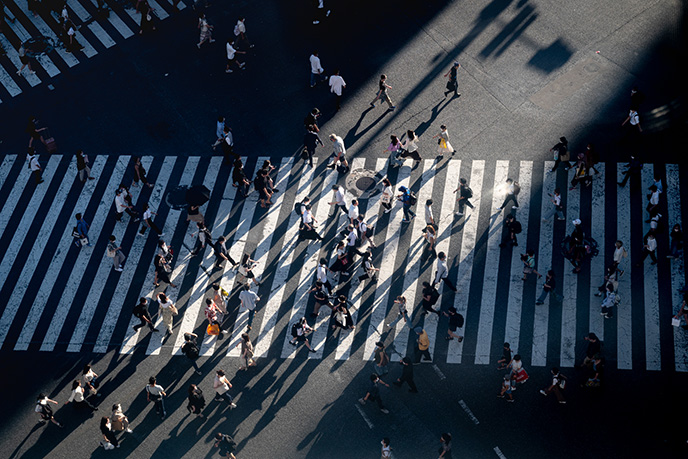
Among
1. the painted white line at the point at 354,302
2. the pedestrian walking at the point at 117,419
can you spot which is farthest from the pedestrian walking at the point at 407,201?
the pedestrian walking at the point at 117,419

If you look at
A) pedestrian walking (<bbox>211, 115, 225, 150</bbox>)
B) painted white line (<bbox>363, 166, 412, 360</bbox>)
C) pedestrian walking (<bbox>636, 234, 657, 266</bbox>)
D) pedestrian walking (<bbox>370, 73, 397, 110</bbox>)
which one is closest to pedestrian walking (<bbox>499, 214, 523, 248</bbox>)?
painted white line (<bbox>363, 166, 412, 360</bbox>)

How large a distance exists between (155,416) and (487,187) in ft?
49.4

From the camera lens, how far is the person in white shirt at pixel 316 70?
3384cm

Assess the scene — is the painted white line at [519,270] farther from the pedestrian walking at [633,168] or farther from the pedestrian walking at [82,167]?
the pedestrian walking at [82,167]

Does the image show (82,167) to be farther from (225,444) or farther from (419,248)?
(225,444)

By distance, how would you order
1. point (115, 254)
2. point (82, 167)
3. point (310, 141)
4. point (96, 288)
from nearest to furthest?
point (115, 254), point (96, 288), point (310, 141), point (82, 167)

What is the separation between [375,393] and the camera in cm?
2406

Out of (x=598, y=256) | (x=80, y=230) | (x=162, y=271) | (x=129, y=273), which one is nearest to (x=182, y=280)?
(x=162, y=271)

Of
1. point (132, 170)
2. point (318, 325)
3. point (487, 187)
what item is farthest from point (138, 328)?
point (487, 187)

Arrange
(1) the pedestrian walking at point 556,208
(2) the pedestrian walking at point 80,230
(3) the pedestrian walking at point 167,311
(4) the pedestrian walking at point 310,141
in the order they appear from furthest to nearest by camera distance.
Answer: (4) the pedestrian walking at point 310,141 < (2) the pedestrian walking at point 80,230 < (1) the pedestrian walking at point 556,208 < (3) the pedestrian walking at point 167,311

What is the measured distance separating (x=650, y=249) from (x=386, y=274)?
9192 mm

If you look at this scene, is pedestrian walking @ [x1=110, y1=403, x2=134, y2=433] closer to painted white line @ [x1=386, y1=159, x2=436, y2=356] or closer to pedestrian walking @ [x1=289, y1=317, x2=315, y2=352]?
pedestrian walking @ [x1=289, y1=317, x2=315, y2=352]

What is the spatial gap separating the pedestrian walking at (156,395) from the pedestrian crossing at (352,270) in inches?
92.5

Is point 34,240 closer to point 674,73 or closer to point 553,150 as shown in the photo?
point 553,150
